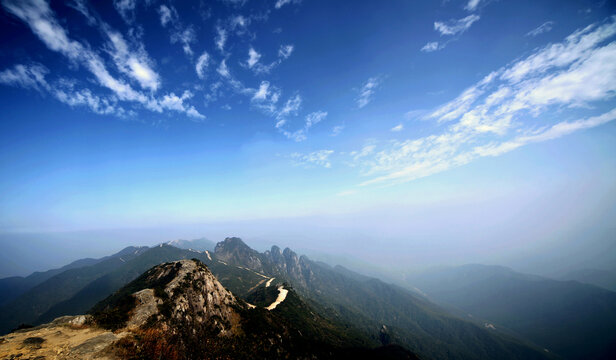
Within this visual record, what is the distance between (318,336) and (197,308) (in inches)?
3063

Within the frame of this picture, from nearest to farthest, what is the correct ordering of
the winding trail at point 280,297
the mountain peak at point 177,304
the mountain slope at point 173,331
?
the mountain slope at point 173,331
the mountain peak at point 177,304
the winding trail at point 280,297

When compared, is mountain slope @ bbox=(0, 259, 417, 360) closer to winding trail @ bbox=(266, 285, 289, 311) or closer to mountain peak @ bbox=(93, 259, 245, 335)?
mountain peak @ bbox=(93, 259, 245, 335)

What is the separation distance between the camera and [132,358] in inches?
1093

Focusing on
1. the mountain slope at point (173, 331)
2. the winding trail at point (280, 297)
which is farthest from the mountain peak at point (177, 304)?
the winding trail at point (280, 297)

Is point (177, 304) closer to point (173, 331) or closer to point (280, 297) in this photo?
point (173, 331)

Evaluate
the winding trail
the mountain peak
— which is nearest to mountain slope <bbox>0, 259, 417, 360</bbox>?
the mountain peak

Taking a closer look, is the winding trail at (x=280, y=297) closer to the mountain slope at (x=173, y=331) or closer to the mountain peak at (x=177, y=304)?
the mountain slope at (x=173, y=331)

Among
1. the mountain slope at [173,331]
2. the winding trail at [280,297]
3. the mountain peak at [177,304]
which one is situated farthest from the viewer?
the winding trail at [280,297]

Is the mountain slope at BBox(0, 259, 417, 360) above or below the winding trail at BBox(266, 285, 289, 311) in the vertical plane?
above

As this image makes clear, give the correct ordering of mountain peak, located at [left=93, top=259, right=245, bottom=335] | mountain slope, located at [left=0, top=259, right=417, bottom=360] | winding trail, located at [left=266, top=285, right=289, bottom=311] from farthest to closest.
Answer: winding trail, located at [left=266, top=285, right=289, bottom=311] < mountain peak, located at [left=93, top=259, right=245, bottom=335] < mountain slope, located at [left=0, top=259, right=417, bottom=360]

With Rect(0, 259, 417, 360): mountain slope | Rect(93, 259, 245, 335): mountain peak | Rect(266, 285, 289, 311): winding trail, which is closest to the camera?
Rect(0, 259, 417, 360): mountain slope

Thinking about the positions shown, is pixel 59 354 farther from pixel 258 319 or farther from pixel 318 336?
pixel 318 336

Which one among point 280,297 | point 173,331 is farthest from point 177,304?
point 280,297

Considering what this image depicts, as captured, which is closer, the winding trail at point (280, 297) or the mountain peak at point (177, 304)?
the mountain peak at point (177, 304)
